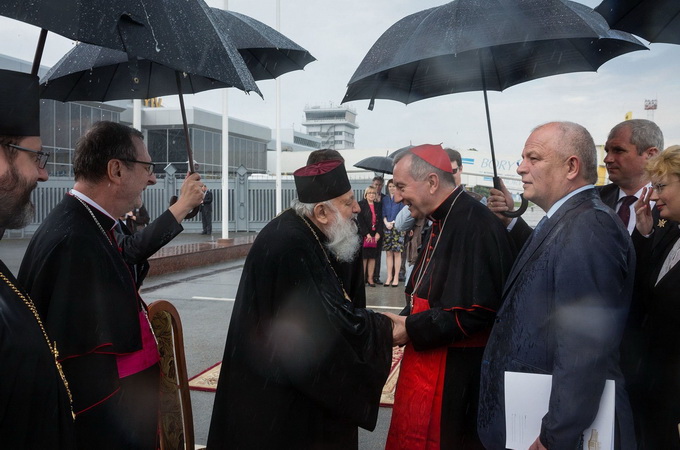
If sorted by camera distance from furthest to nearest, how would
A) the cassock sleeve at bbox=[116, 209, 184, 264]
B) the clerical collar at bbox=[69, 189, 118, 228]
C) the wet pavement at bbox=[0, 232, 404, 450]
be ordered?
the wet pavement at bbox=[0, 232, 404, 450] → the cassock sleeve at bbox=[116, 209, 184, 264] → the clerical collar at bbox=[69, 189, 118, 228]

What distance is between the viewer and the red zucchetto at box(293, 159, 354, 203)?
2730 mm

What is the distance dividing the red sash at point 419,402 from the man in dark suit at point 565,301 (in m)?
0.40

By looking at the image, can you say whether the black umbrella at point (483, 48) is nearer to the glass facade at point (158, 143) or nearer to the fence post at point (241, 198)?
the glass facade at point (158, 143)

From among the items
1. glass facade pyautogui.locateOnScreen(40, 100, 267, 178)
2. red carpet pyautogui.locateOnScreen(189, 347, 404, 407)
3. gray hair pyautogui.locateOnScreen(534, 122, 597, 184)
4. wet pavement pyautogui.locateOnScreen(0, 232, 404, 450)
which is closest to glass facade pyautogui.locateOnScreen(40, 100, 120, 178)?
glass facade pyautogui.locateOnScreen(40, 100, 267, 178)

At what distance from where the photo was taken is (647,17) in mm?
2838

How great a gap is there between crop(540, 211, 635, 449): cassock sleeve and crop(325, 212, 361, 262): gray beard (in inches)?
41.6

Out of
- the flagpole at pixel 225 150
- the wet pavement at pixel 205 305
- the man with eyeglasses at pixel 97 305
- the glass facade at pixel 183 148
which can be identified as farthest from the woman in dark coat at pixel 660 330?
the glass facade at pixel 183 148

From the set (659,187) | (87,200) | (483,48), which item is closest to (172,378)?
(87,200)

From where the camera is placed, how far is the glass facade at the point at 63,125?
2453cm

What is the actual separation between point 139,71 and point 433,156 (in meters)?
2.35

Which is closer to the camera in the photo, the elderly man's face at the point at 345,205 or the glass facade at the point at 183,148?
the elderly man's face at the point at 345,205

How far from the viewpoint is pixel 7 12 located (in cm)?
187

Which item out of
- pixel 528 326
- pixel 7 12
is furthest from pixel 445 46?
pixel 7 12

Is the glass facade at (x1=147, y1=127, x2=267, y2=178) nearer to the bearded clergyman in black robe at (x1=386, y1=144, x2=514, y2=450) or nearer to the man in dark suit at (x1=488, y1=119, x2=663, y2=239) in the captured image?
the man in dark suit at (x1=488, y1=119, x2=663, y2=239)
